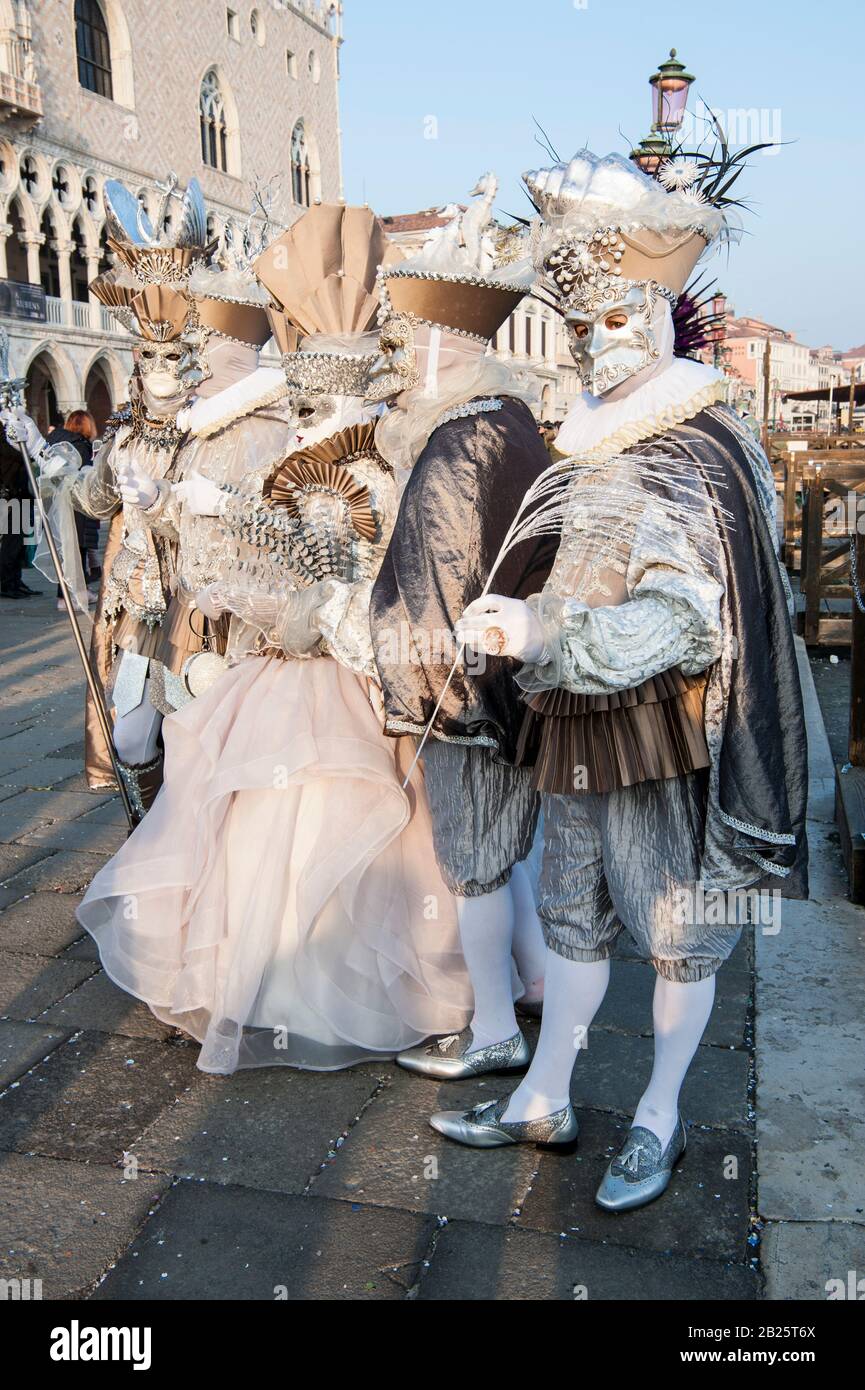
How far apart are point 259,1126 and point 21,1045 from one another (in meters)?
0.80

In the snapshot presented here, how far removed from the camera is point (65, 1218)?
7.75ft

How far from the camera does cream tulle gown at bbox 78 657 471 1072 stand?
115 inches

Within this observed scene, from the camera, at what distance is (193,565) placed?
11.7 feet

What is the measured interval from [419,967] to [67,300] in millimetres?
25202

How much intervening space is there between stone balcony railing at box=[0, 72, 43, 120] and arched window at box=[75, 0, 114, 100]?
327 centimetres

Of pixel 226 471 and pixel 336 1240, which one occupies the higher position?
pixel 226 471

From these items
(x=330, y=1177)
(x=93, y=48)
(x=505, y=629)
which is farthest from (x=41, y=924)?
(x=93, y=48)

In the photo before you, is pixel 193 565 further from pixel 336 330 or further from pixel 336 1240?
pixel 336 1240

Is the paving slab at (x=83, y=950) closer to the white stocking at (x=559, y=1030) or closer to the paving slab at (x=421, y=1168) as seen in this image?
the paving slab at (x=421, y=1168)

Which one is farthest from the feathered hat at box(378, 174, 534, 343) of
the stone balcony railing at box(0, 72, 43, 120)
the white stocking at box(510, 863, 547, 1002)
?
the stone balcony railing at box(0, 72, 43, 120)

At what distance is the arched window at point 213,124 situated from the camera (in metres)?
32.4

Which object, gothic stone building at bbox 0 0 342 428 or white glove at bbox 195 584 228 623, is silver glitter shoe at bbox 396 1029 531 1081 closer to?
white glove at bbox 195 584 228 623

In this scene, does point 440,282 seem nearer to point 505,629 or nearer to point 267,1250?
point 505,629
